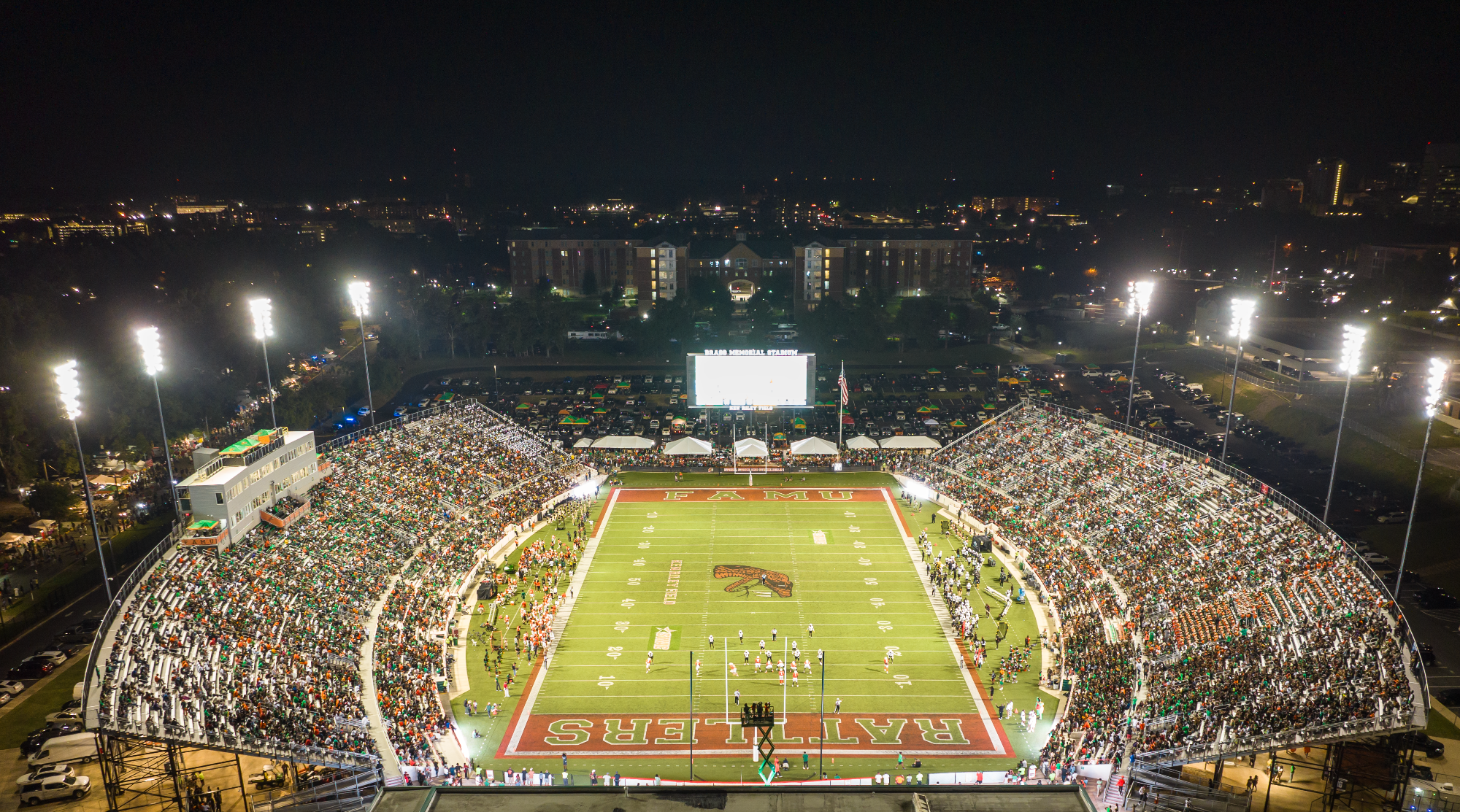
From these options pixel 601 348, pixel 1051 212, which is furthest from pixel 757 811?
pixel 1051 212

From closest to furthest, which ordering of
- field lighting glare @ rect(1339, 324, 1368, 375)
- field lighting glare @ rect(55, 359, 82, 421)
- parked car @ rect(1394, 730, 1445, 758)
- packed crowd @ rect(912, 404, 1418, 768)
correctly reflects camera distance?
packed crowd @ rect(912, 404, 1418, 768)
parked car @ rect(1394, 730, 1445, 758)
field lighting glare @ rect(55, 359, 82, 421)
field lighting glare @ rect(1339, 324, 1368, 375)

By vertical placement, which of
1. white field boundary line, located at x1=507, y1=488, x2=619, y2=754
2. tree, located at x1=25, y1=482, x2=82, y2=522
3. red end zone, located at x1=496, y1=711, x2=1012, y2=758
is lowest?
white field boundary line, located at x1=507, y1=488, x2=619, y2=754

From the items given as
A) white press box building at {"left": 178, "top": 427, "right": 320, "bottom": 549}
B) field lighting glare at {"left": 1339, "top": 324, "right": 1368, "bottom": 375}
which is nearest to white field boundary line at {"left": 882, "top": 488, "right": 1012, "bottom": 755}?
field lighting glare at {"left": 1339, "top": 324, "right": 1368, "bottom": 375}

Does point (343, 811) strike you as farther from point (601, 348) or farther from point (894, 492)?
point (601, 348)

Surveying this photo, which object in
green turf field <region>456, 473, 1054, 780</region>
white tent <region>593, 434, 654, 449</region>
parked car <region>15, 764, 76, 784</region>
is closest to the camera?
parked car <region>15, 764, 76, 784</region>

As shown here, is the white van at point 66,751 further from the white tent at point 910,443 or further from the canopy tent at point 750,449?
the white tent at point 910,443

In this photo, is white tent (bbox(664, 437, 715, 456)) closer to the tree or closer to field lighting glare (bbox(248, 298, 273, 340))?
field lighting glare (bbox(248, 298, 273, 340))

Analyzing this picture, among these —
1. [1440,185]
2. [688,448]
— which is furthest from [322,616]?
[1440,185]

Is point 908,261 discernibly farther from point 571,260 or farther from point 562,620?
point 562,620
